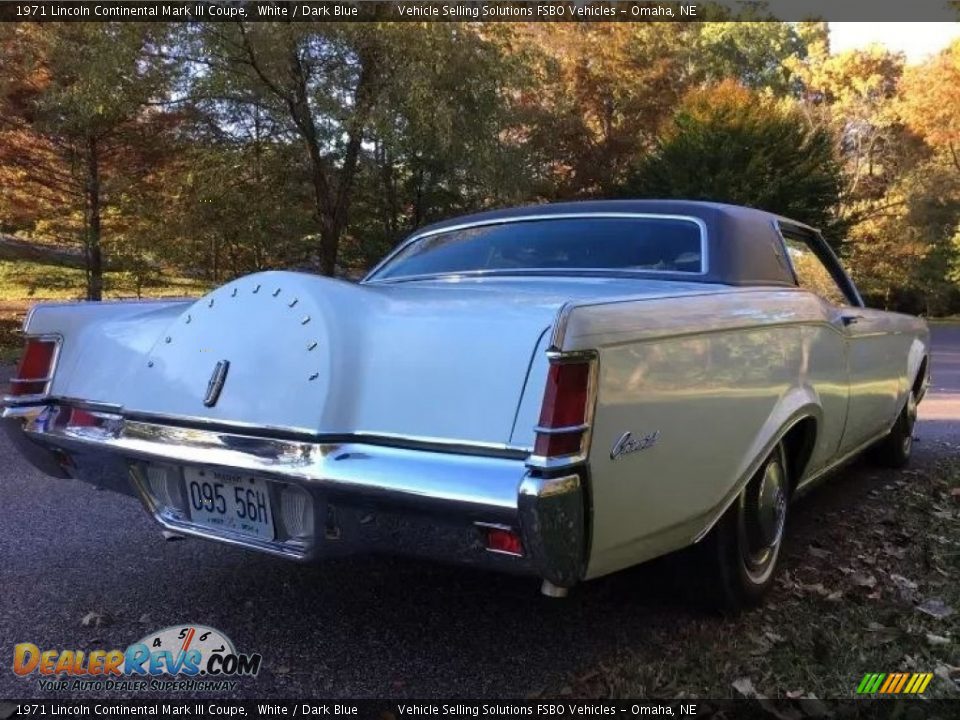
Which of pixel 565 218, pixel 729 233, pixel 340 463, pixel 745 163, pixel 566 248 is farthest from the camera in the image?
pixel 745 163

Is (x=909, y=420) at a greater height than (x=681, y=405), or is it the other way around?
(x=681, y=405)

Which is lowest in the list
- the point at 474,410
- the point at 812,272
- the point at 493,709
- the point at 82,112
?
the point at 493,709

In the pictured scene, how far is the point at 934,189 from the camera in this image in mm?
30547

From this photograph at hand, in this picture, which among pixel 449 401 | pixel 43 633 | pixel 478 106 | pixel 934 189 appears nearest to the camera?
pixel 449 401

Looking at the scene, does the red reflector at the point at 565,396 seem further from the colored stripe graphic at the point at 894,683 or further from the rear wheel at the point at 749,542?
the colored stripe graphic at the point at 894,683

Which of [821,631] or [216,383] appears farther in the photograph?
[821,631]

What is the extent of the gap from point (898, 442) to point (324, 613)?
4.04 metres

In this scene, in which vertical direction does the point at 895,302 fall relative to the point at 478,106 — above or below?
below

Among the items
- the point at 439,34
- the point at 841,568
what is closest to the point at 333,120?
the point at 439,34

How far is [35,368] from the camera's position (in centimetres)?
311

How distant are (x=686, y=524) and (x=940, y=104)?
3234 centimetres

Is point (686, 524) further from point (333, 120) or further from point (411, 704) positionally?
point (333, 120)

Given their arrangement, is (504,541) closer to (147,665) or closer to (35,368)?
(147,665)

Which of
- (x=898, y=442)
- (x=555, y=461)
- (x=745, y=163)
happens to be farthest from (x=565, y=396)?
(x=745, y=163)
